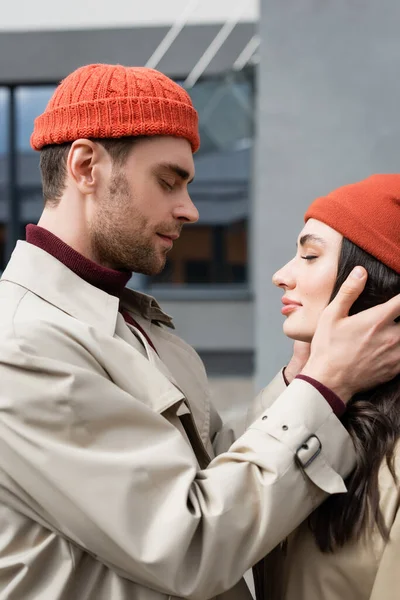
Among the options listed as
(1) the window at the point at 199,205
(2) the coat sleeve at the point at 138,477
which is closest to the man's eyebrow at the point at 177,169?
(2) the coat sleeve at the point at 138,477

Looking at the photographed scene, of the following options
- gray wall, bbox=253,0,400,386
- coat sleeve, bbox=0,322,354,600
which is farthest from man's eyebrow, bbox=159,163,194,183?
gray wall, bbox=253,0,400,386

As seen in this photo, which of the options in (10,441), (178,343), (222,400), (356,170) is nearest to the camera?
(10,441)

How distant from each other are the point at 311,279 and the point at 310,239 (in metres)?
0.11

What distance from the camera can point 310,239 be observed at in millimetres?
2127

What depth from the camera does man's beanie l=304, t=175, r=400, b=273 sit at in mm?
2006

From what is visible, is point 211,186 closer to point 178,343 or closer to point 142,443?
point 178,343

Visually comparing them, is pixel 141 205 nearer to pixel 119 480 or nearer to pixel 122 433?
pixel 122 433

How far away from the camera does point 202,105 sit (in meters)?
7.02

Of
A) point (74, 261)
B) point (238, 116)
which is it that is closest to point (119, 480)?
point (74, 261)

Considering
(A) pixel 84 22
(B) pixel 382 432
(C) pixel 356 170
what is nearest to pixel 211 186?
(A) pixel 84 22

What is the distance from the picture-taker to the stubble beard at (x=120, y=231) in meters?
2.10

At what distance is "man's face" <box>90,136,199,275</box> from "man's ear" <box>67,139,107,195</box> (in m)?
0.04

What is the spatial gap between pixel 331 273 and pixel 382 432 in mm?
414

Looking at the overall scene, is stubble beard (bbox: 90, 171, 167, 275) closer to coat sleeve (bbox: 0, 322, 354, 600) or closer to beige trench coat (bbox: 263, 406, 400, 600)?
coat sleeve (bbox: 0, 322, 354, 600)
